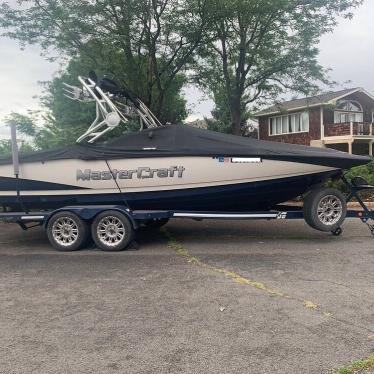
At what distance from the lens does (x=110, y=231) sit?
8344 mm

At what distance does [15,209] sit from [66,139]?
1025 cm

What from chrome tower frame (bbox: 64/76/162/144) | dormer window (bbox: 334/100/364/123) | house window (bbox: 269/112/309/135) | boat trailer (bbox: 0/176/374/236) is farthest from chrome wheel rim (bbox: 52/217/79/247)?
dormer window (bbox: 334/100/364/123)

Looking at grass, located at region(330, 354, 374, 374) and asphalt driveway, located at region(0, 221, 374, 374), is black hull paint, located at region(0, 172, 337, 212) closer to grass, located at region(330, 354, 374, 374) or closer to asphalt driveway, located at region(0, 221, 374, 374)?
asphalt driveway, located at region(0, 221, 374, 374)

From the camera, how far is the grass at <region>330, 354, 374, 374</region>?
11.5 feet

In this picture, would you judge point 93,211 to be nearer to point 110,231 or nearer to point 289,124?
point 110,231

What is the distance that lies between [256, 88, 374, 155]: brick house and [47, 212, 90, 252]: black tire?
23.3 m

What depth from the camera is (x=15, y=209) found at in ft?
30.6

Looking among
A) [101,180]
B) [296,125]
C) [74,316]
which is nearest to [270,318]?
[74,316]

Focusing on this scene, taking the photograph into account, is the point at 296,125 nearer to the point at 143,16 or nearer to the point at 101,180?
the point at 143,16

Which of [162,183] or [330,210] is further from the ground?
[162,183]

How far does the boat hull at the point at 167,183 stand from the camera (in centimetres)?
830

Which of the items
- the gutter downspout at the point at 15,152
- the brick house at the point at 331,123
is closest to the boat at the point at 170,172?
the gutter downspout at the point at 15,152

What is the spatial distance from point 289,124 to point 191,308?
31.2m

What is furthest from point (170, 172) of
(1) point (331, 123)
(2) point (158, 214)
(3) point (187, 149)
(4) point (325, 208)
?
(1) point (331, 123)
